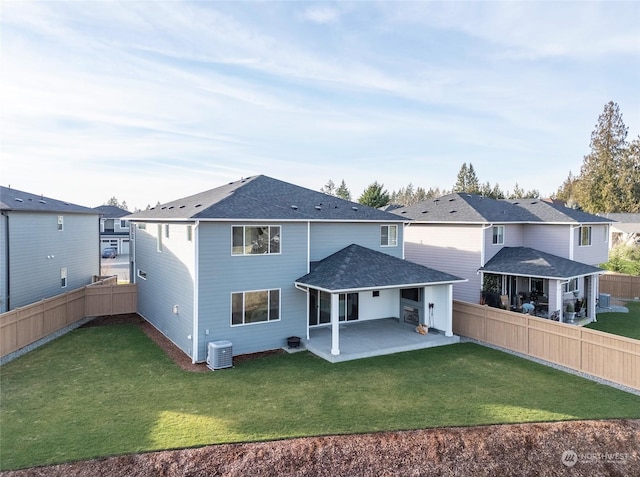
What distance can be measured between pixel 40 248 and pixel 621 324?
27.9 meters

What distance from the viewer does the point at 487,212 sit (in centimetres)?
2102

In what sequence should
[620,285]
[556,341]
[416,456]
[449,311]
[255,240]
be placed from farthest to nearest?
[620,285] → [449,311] → [255,240] → [556,341] → [416,456]

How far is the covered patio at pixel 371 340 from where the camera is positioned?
13523mm

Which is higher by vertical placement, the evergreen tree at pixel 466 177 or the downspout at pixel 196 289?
the evergreen tree at pixel 466 177

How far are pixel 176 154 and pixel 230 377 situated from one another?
21390mm

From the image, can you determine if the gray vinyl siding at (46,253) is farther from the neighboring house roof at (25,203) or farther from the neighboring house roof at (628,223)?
the neighboring house roof at (628,223)

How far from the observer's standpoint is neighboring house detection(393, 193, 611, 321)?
61.9ft

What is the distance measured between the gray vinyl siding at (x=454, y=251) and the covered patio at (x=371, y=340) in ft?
16.6

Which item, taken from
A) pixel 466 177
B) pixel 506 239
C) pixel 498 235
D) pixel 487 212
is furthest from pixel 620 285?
pixel 466 177

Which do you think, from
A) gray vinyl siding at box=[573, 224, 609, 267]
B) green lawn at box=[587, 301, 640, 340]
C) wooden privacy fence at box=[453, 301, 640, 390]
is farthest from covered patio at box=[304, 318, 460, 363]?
gray vinyl siding at box=[573, 224, 609, 267]

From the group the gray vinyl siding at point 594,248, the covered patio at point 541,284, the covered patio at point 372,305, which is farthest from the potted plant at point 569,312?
the covered patio at point 372,305

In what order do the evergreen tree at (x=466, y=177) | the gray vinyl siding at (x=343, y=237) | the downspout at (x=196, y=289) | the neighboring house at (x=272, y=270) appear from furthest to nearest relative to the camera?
the evergreen tree at (x=466, y=177), the gray vinyl siding at (x=343, y=237), the neighboring house at (x=272, y=270), the downspout at (x=196, y=289)

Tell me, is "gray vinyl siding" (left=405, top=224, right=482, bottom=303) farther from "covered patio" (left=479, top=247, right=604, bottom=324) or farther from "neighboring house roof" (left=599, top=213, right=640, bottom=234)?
"neighboring house roof" (left=599, top=213, right=640, bottom=234)

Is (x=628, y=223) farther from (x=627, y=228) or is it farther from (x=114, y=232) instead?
(x=114, y=232)
